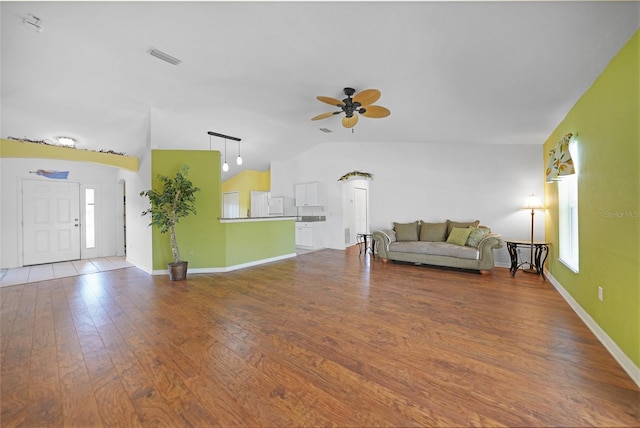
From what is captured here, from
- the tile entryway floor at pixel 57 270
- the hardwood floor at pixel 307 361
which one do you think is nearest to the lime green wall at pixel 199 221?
the hardwood floor at pixel 307 361

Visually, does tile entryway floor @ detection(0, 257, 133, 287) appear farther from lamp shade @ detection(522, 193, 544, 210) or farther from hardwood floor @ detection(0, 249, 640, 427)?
lamp shade @ detection(522, 193, 544, 210)

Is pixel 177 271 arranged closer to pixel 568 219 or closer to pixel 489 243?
pixel 489 243

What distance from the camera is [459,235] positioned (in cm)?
507

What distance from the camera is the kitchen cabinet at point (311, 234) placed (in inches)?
303

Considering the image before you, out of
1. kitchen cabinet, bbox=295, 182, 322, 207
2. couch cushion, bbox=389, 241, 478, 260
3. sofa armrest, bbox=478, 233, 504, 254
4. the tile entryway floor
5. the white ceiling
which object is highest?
the white ceiling

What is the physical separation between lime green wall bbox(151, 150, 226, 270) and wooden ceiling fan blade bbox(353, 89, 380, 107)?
114 inches

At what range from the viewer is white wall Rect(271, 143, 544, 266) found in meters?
5.13

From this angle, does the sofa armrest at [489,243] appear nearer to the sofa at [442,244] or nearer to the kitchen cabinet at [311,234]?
the sofa at [442,244]

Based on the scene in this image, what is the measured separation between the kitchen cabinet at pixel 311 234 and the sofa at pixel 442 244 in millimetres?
2307

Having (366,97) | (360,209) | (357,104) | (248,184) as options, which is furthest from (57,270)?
(360,209)

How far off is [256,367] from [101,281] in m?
3.93

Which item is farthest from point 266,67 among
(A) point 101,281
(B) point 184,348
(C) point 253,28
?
(A) point 101,281

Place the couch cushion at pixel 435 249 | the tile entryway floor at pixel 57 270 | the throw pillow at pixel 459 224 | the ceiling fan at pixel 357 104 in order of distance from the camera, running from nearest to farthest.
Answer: the ceiling fan at pixel 357 104
the tile entryway floor at pixel 57 270
the couch cushion at pixel 435 249
the throw pillow at pixel 459 224

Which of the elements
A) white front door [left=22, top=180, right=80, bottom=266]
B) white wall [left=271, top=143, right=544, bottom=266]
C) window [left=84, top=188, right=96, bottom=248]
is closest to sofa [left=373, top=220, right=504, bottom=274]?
white wall [left=271, top=143, right=544, bottom=266]
